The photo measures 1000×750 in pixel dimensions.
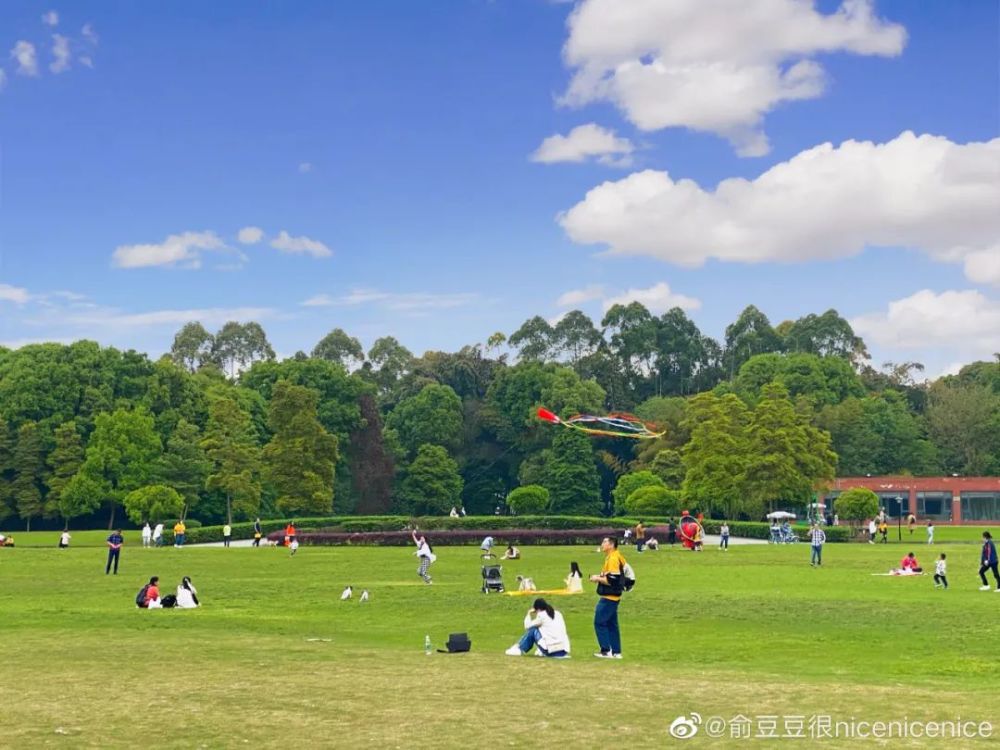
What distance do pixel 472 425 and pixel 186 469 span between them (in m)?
42.2

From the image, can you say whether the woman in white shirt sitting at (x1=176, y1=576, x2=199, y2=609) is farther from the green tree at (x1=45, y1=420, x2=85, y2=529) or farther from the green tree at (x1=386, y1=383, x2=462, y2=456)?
the green tree at (x1=386, y1=383, x2=462, y2=456)

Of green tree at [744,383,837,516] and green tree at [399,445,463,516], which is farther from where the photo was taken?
green tree at [399,445,463,516]

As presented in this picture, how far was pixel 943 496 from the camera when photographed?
110188 mm

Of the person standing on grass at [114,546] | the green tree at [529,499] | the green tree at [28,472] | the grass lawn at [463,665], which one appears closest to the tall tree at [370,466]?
the green tree at [529,499]

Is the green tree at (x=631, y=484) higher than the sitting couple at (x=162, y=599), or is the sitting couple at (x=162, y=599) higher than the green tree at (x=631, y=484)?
the green tree at (x=631, y=484)

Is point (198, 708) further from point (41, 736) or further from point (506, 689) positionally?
point (506, 689)

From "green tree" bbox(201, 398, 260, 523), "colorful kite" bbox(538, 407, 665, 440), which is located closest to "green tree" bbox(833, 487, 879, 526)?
"colorful kite" bbox(538, 407, 665, 440)

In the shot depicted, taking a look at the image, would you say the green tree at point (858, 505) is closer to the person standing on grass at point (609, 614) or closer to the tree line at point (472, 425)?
the tree line at point (472, 425)

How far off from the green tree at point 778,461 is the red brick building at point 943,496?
25563 mm

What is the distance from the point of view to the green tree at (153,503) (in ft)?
258

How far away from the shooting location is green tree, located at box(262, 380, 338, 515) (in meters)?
90.8

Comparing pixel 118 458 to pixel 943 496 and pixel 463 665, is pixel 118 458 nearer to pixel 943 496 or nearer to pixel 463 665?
pixel 943 496

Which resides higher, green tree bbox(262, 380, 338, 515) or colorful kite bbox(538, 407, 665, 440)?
colorful kite bbox(538, 407, 665, 440)

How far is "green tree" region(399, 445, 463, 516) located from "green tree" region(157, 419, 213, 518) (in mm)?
23835
